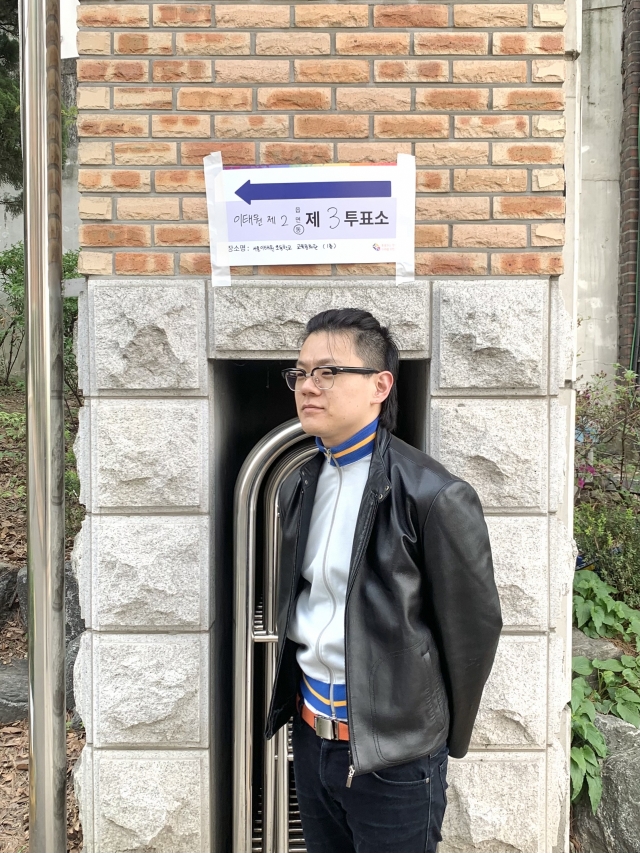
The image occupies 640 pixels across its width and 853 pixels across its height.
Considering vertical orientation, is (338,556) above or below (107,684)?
above

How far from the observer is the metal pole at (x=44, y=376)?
72.9 inches

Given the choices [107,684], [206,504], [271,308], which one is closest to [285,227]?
Answer: [271,308]

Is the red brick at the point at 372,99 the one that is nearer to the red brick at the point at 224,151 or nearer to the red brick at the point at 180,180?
the red brick at the point at 224,151

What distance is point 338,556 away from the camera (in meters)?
1.84

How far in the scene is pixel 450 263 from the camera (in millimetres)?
2605

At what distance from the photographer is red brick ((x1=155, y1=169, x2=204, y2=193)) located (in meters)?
2.59

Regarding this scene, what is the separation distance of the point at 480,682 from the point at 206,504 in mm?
1249

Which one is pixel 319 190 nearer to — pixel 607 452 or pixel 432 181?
pixel 432 181

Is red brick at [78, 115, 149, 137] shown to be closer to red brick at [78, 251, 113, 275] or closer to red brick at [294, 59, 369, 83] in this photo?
red brick at [78, 251, 113, 275]

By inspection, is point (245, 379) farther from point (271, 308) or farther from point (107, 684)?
point (107, 684)

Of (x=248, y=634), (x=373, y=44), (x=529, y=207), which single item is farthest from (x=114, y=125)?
(x=248, y=634)

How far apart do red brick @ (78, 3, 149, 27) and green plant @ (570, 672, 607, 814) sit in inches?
136

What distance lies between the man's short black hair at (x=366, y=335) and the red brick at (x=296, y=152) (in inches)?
37.8

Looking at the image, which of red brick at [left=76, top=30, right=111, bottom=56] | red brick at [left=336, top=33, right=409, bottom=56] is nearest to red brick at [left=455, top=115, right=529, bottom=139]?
red brick at [left=336, top=33, right=409, bottom=56]
